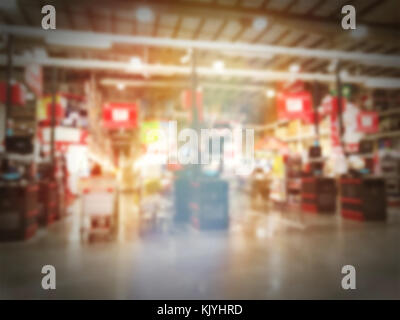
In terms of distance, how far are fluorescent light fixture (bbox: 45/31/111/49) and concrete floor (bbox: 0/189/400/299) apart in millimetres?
4325

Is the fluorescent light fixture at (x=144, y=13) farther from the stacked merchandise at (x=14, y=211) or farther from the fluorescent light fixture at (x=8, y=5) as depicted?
the stacked merchandise at (x=14, y=211)

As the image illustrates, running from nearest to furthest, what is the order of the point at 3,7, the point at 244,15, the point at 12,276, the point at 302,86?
the point at 12,276 < the point at 3,7 < the point at 244,15 < the point at 302,86

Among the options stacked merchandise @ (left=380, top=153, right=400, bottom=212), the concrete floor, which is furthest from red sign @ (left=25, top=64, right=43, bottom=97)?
stacked merchandise @ (left=380, top=153, right=400, bottom=212)

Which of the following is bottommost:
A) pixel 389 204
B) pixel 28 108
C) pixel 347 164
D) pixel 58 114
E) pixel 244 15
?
pixel 389 204

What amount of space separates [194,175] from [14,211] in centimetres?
383

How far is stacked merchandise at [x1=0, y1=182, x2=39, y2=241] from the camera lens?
5617mm

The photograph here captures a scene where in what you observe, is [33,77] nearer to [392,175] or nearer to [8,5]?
[8,5]

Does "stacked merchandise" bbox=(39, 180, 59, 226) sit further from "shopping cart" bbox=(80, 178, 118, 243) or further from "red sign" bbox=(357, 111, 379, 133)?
"red sign" bbox=(357, 111, 379, 133)

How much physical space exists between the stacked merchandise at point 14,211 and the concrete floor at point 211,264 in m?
0.31

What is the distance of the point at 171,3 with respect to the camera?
6.04 meters

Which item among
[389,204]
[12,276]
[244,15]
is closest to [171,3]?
[244,15]
